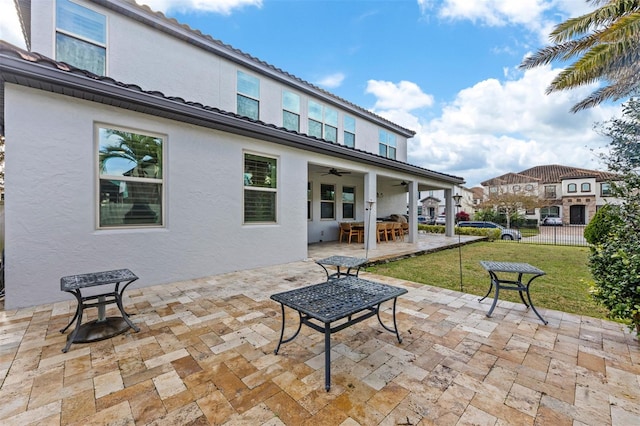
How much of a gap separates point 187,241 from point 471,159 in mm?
37589

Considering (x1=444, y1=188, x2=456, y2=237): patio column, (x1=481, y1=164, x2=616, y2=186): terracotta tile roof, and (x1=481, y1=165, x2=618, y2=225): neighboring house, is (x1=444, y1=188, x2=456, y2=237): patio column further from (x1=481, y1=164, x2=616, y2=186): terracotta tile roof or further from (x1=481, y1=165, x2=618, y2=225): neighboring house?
(x1=481, y1=164, x2=616, y2=186): terracotta tile roof

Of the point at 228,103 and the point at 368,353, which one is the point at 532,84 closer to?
the point at 228,103

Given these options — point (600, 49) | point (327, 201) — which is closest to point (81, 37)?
point (327, 201)

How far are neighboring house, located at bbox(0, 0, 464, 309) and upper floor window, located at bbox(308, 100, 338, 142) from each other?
139 centimetres

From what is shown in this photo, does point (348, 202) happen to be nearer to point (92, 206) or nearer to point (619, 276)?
point (92, 206)

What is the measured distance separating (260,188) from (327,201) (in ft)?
17.2

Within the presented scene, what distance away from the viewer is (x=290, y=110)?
9125 mm

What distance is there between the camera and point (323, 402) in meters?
1.88

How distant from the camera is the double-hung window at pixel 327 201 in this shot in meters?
11.0

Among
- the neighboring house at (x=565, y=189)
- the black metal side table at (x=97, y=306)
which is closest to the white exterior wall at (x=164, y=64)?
the black metal side table at (x=97, y=306)

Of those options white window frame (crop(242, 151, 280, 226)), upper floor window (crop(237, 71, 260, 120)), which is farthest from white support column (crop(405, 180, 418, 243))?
upper floor window (crop(237, 71, 260, 120))

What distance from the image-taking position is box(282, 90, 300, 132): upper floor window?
894 centimetres

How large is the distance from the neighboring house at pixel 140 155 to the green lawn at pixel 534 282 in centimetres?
273

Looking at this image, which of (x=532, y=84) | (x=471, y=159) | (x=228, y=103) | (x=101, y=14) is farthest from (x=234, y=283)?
(x=471, y=159)
